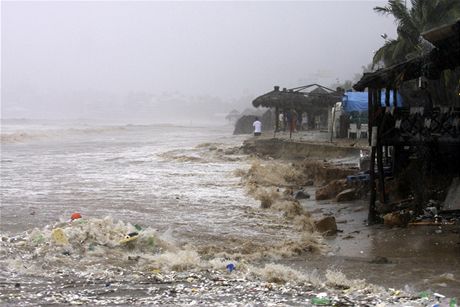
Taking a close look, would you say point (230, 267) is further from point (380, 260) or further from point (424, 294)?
point (424, 294)

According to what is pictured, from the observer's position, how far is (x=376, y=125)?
10695mm

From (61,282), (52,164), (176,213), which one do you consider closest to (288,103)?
(52,164)

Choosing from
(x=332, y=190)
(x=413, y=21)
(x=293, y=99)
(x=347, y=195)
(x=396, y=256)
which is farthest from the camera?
(x=293, y=99)

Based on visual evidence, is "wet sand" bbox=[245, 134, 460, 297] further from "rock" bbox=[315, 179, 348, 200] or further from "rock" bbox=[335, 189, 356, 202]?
"rock" bbox=[315, 179, 348, 200]

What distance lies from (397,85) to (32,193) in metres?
11.2

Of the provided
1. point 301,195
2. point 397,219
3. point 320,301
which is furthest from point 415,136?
point 320,301

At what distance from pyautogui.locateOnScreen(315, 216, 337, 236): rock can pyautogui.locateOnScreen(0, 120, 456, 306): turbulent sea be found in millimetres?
386

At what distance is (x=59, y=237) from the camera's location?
9180mm

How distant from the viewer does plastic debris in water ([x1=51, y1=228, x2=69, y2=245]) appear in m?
Answer: 9.08

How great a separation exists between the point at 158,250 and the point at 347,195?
6.25m

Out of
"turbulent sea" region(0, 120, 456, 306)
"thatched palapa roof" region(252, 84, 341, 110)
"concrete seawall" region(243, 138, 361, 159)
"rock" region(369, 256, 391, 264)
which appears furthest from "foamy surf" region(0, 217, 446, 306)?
"thatched palapa roof" region(252, 84, 341, 110)

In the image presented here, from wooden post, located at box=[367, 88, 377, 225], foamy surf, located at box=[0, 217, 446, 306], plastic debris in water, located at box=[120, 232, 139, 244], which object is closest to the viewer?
foamy surf, located at box=[0, 217, 446, 306]

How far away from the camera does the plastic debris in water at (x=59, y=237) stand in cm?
908

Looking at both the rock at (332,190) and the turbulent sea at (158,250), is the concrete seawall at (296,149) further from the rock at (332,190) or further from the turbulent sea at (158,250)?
the rock at (332,190)
